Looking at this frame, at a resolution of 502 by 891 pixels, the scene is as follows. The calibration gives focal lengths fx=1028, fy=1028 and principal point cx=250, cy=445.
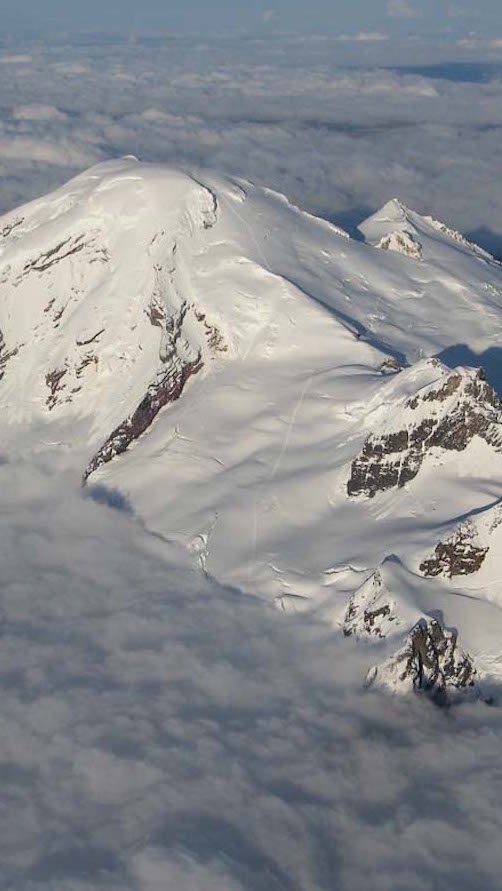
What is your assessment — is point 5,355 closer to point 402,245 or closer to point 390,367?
point 390,367

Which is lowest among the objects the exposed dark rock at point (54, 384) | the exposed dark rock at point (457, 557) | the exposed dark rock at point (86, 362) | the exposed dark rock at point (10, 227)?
the exposed dark rock at point (54, 384)

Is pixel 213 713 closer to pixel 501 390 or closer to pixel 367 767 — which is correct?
pixel 367 767

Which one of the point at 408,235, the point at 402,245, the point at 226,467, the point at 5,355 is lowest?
the point at 5,355

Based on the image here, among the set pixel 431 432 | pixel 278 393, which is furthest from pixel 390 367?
pixel 431 432

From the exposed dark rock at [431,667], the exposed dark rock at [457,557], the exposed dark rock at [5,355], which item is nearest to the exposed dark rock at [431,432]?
the exposed dark rock at [457,557]

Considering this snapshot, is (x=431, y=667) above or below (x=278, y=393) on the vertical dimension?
below

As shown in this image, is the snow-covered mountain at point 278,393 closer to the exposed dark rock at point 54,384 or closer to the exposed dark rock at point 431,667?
the exposed dark rock at point 431,667
